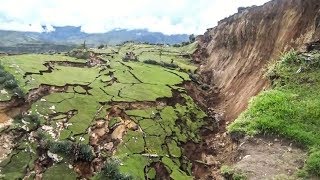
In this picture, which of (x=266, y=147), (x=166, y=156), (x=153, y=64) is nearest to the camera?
(x=266, y=147)

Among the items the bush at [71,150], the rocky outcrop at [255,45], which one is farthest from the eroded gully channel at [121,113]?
the rocky outcrop at [255,45]

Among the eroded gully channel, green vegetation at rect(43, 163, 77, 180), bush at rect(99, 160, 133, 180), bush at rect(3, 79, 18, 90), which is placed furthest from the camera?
bush at rect(3, 79, 18, 90)

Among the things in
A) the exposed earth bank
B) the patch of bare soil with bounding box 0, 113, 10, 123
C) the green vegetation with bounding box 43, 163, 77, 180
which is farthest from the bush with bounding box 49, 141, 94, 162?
the exposed earth bank

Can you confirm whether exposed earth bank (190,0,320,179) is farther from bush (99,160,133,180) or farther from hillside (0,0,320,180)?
bush (99,160,133,180)

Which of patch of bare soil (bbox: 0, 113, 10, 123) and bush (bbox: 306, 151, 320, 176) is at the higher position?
bush (bbox: 306, 151, 320, 176)

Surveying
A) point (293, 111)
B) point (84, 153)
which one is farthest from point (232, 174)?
point (84, 153)

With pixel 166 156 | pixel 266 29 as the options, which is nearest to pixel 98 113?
pixel 166 156

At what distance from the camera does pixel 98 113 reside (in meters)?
23.0

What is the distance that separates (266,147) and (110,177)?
6.94 m

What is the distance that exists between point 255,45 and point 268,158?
22.0 metres

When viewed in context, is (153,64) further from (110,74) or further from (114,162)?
(114,162)

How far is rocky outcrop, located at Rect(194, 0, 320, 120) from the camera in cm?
2677

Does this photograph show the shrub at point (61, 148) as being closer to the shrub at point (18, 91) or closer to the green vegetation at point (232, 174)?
the shrub at point (18, 91)

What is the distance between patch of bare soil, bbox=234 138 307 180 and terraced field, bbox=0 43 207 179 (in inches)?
223
